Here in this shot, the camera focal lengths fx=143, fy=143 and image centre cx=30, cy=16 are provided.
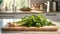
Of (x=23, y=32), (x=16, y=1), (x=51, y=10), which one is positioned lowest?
(x=23, y=32)

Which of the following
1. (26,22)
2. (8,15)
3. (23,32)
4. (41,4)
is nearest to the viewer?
(23,32)

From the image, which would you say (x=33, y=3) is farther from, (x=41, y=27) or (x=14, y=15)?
→ (x=41, y=27)

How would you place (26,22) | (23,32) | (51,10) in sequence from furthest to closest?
(51,10)
(26,22)
(23,32)

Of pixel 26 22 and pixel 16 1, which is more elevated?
pixel 16 1

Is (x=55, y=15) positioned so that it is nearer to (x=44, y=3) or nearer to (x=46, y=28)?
(x=44, y=3)

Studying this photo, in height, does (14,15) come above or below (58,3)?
below

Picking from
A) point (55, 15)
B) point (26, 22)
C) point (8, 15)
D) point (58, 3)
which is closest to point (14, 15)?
point (8, 15)

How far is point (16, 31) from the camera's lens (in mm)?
1299

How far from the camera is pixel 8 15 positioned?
318 centimetres

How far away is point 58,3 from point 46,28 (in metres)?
2.75

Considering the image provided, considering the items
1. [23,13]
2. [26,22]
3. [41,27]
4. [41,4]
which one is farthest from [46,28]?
[41,4]

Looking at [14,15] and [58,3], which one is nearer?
[14,15]

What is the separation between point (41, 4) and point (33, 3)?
0.22 metres

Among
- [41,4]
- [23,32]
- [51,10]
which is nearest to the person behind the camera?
[23,32]
